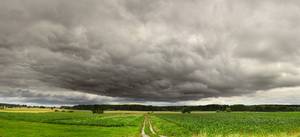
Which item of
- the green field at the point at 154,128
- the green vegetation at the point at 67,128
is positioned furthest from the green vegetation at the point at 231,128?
the green vegetation at the point at 67,128

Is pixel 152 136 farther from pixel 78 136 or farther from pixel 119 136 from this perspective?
pixel 78 136

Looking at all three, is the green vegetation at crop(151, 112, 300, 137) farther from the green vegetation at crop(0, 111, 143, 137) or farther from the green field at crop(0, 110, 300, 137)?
the green vegetation at crop(0, 111, 143, 137)

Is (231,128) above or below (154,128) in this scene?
above

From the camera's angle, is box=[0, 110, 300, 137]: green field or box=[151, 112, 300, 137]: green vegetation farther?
box=[151, 112, 300, 137]: green vegetation

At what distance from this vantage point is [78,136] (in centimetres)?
4297

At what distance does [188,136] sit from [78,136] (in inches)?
580

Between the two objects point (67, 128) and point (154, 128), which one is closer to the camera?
point (67, 128)

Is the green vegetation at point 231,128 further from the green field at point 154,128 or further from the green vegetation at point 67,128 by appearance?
the green vegetation at point 67,128

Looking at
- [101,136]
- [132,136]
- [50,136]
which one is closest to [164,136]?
[132,136]

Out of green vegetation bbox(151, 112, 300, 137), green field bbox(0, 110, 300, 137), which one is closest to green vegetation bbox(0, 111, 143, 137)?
green field bbox(0, 110, 300, 137)

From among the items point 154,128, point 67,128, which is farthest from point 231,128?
point 67,128

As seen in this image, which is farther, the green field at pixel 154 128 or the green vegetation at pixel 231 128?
the green vegetation at pixel 231 128

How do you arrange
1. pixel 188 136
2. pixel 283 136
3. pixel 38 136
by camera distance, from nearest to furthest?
pixel 283 136 < pixel 38 136 < pixel 188 136

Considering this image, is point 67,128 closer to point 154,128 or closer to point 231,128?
point 154,128
